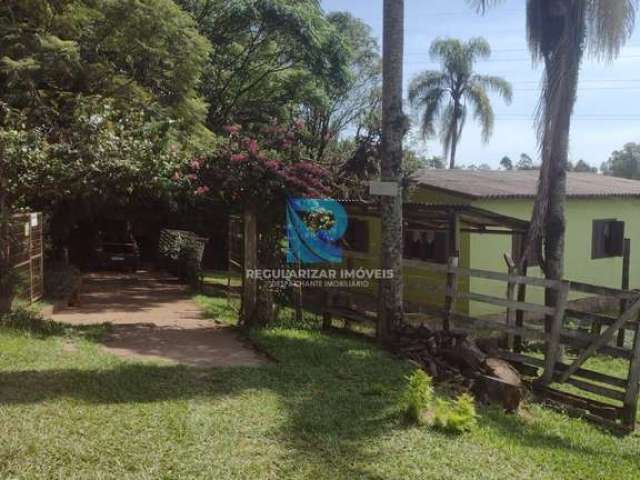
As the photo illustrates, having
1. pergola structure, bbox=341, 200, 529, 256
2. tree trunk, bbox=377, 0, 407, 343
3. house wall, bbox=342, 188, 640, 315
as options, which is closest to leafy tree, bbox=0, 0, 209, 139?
pergola structure, bbox=341, 200, 529, 256

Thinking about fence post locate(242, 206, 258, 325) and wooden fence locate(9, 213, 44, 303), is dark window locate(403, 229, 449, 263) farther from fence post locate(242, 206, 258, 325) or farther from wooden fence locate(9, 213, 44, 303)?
wooden fence locate(9, 213, 44, 303)

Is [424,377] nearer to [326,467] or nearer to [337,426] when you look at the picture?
[337,426]

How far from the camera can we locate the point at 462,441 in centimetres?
515

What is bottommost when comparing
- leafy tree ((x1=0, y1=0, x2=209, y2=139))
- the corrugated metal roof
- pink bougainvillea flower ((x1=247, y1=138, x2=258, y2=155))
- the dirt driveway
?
the dirt driveway

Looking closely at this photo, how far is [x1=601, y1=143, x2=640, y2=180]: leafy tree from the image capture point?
49.4 m

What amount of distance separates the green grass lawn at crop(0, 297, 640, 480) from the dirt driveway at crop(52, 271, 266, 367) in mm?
643

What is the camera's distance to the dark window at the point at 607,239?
56.9 feet

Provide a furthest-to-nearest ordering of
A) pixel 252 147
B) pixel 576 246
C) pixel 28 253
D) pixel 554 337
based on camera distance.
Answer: pixel 576 246 → pixel 28 253 → pixel 252 147 → pixel 554 337

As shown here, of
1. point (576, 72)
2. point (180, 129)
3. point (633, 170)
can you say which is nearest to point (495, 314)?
point (576, 72)

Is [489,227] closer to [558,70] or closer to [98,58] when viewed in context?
[558,70]

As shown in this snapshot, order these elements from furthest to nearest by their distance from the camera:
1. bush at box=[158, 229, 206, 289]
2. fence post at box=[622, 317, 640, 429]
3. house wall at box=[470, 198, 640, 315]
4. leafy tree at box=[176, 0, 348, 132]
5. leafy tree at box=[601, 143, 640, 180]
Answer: leafy tree at box=[601, 143, 640, 180] → leafy tree at box=[176, 0, 348, 132] → bush at box=[158, 229, 206, 289] → house wall at box=[470, 198, 640, 315] → fence post at box=[622, 317, 640, 429]

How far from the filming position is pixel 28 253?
1088 centimetres
